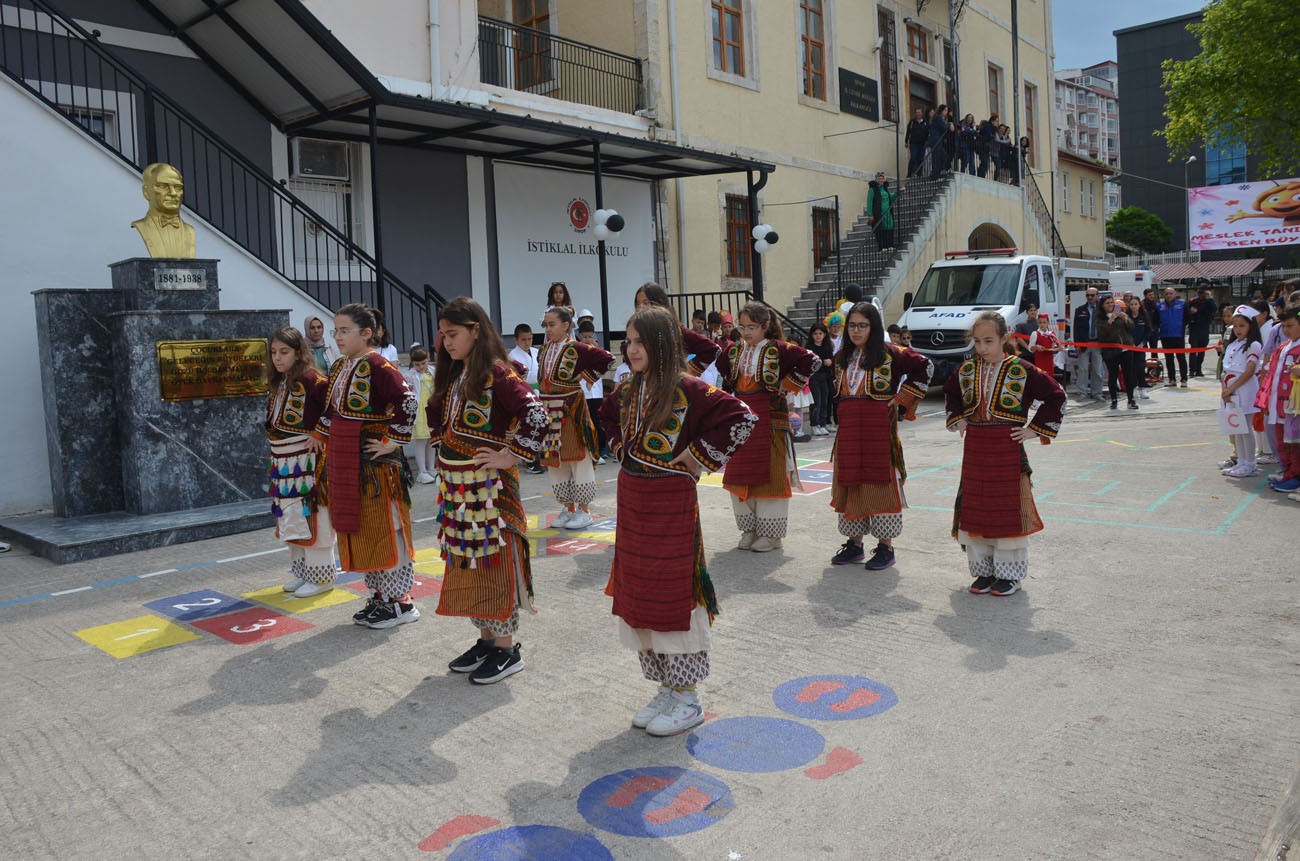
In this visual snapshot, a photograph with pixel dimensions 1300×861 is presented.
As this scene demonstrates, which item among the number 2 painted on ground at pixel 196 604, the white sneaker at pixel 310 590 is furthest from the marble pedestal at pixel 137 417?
the white sneaker at pixel 310 590

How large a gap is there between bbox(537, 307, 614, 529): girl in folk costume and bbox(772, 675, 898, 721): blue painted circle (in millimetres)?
3466

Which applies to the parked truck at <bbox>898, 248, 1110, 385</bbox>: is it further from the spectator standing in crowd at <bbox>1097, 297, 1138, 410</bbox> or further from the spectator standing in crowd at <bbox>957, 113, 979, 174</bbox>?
the spectator standing in crowd at <bbox>957, 113, 979, 174</bbox>

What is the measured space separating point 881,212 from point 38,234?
16749 millimetres

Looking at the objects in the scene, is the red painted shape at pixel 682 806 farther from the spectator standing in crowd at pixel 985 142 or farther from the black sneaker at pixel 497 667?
the spectator standing in crowd at pixel 985 142

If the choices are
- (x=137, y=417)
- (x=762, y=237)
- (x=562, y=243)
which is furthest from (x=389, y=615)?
(x=762, y=237)

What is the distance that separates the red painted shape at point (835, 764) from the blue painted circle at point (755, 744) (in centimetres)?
6

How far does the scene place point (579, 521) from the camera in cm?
873

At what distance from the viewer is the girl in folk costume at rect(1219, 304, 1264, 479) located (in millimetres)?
9578

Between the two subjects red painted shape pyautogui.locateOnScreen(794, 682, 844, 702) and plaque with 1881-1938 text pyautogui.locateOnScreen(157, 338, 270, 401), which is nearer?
red painted shape pyautogui.locateOnScreen(794, 682, 844, 702)

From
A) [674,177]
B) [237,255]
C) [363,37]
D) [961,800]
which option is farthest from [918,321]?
[961,800]

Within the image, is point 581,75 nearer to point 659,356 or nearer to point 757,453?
point 757,453

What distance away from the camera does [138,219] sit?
10.4m

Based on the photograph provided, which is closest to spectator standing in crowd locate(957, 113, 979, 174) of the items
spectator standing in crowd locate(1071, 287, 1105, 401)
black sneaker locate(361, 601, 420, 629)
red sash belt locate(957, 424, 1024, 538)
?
spectator standing in crowd locate(1071, 287, 1105, 401)

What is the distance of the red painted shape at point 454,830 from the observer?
3.39m
